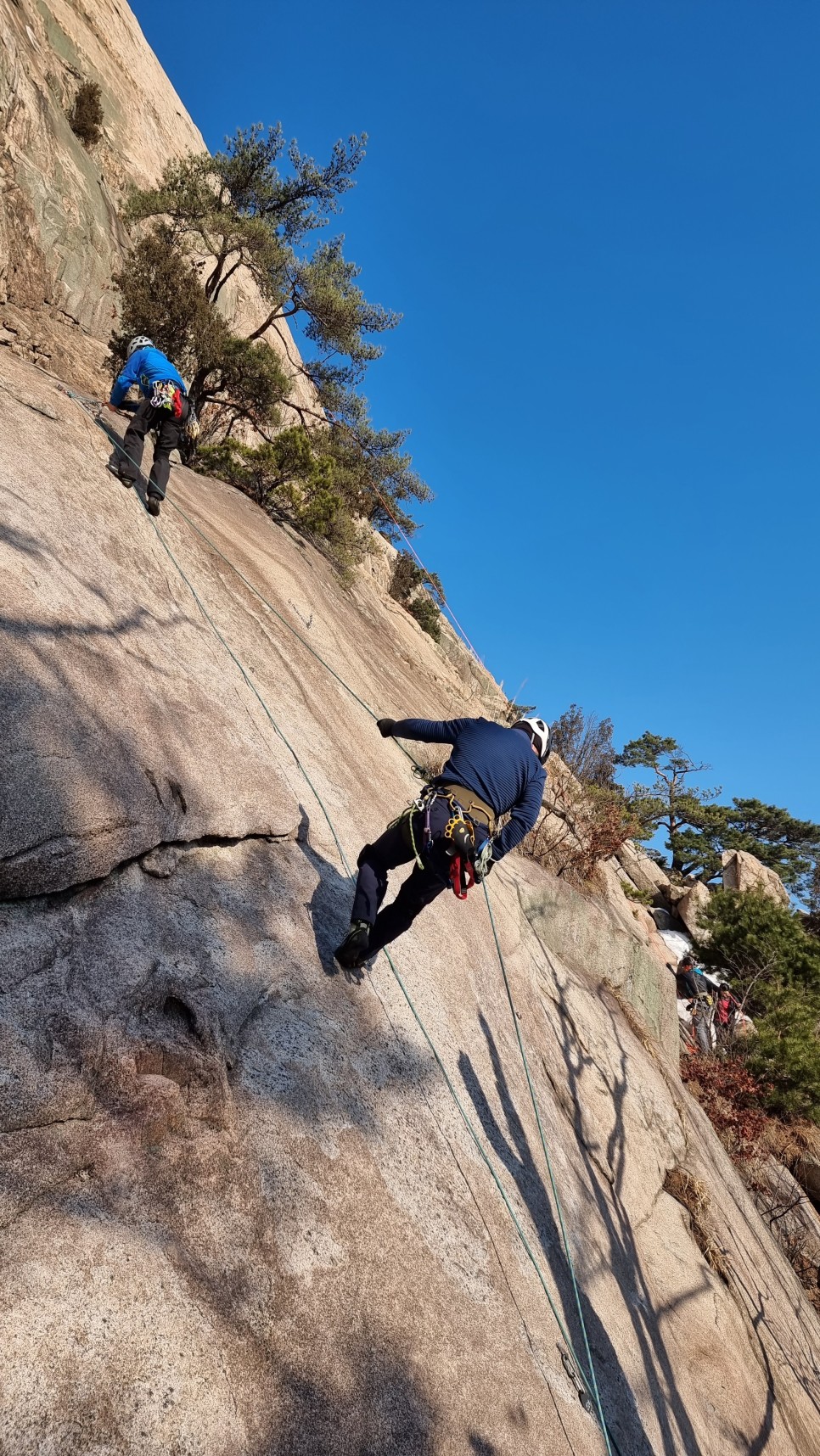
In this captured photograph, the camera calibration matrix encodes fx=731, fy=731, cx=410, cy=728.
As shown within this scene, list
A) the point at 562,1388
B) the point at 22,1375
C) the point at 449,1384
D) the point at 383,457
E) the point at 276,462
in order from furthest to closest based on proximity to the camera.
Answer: the point at 383,457, the point at 276,462, the point at 562,1388, the point at 449,1384, the point at 22,1375

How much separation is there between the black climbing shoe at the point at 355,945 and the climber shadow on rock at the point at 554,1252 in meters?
1.30

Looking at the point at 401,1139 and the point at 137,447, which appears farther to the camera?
the point at 137,447

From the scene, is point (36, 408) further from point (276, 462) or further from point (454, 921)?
point (276, 462)

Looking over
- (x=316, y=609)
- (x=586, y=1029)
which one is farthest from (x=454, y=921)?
(x=316, y=609)

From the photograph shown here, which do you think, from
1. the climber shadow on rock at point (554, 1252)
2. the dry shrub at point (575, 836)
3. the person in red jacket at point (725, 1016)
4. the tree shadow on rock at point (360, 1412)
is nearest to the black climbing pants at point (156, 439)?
the climber shadow on rock at point (554, 1252)

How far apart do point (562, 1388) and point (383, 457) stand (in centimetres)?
2114

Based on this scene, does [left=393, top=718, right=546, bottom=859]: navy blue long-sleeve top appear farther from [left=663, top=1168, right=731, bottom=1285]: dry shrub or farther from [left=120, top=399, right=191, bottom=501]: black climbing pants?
[left=663, top=1168, right=731, bottom=1285]: dry shrub

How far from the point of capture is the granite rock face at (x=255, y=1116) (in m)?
2.58

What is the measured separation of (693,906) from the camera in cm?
2403

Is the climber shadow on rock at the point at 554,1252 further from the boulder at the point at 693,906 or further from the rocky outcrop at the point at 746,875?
the rocky outcrop at the point at 746,875

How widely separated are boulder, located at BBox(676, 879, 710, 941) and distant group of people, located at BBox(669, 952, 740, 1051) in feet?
11.7

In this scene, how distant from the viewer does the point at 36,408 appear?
6402 mm

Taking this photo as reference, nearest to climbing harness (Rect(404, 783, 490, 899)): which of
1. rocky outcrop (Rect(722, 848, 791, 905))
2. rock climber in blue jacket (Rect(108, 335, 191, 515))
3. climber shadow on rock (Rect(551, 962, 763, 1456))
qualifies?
climber shadow on rock (Rect(551, 962, 763, 1456))

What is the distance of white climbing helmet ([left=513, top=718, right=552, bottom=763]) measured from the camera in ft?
17.0
